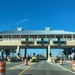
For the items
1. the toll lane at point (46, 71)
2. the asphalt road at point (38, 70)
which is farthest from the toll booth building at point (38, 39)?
the toll lane at point (46, 71)

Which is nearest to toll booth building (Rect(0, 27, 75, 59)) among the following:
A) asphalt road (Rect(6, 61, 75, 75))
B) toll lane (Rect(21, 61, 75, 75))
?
asphalt road (Rect(6, 61, 75, 75))

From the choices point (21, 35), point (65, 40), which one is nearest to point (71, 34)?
point (65, 40)

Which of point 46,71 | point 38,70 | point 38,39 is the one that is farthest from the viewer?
point 38,39

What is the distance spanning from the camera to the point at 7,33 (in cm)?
9244

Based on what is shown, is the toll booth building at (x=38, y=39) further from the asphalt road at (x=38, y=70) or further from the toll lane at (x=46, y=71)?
the toll lane at (x=46, y=71)

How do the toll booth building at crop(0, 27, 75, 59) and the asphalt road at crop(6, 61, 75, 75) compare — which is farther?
the toll booth building at crop(0, 27, 75, 59)

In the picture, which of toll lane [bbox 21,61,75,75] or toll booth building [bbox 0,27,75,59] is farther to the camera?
toll booth building [bbox 0,27,75,59]

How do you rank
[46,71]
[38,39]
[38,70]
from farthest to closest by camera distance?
1. [38,39]
2. [38,70]
3. [46,71]

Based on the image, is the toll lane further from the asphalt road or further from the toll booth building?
the toll booth building

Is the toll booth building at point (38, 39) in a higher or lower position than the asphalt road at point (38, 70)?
higher

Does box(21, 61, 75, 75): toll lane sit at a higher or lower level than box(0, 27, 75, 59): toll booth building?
lower

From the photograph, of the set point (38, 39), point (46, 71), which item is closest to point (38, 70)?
point (46, 71)

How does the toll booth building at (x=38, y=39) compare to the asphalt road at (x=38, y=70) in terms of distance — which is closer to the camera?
the asphalt road at (x=38, y=70)

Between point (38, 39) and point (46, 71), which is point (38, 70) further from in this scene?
point (38, 39)
